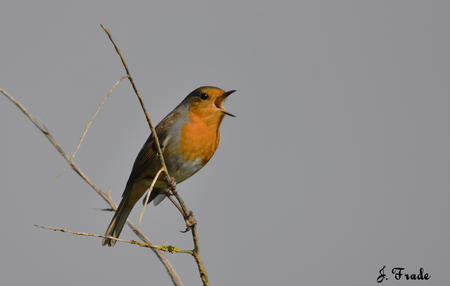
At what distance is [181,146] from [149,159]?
0.45 meters

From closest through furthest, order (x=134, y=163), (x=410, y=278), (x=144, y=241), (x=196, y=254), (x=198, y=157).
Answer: (x=196, y=254) → (x=144, y=241) → (x=410, y=278) → (x=198, y=157) → (x=134, y=163)

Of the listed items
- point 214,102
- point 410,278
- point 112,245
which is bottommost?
point 410,278

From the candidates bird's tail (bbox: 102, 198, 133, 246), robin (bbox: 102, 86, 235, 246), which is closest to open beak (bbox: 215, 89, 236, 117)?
robin (bbox: 102, 86, 235, 246)

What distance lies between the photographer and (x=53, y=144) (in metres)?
3.10

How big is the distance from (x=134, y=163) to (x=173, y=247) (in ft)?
8.00

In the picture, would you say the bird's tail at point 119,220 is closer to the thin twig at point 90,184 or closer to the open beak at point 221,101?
the open beak at point 221,101

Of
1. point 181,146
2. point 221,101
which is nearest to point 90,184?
point 181,146

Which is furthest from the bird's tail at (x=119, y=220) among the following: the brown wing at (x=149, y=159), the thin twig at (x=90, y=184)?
the thin twig at (x=90, y=184)

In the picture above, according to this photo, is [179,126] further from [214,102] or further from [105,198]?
[105,198]

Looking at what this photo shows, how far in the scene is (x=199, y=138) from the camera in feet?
18.0

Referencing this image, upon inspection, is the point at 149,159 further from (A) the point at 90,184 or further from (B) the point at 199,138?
(A) the point at 90,184

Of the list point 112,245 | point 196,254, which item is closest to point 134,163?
point 112,245

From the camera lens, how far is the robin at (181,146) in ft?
18.0

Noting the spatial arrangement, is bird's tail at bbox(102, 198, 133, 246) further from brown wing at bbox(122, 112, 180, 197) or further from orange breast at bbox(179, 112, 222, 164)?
orange breast at bbox(179, 112, 222, 164)
